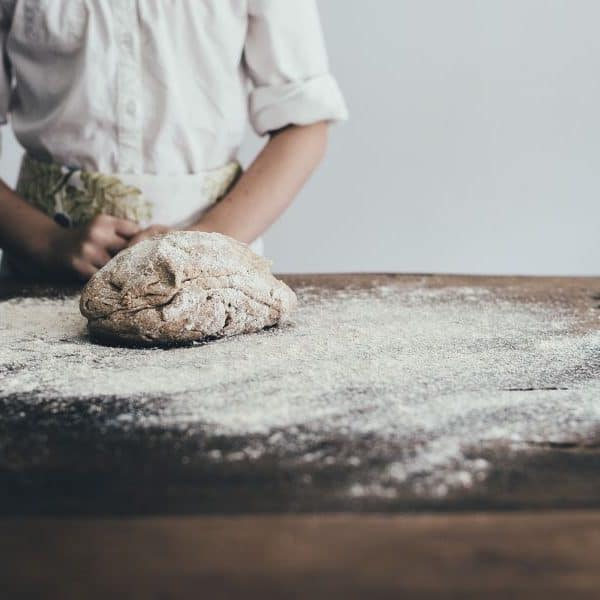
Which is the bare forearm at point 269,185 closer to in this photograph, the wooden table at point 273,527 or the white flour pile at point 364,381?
the white flour pile at point 364,381

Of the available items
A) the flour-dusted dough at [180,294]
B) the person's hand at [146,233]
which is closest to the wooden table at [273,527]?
the flour-dusted dough at [180,294]

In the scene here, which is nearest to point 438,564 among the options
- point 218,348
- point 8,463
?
point 8,463

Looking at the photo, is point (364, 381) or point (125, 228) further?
point (125, 228)

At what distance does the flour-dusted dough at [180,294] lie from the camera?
768mm

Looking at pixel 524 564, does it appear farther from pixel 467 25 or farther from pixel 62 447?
pixel 467 25

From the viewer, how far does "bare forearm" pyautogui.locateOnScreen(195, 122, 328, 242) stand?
1.15 metres

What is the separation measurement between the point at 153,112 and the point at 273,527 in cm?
91

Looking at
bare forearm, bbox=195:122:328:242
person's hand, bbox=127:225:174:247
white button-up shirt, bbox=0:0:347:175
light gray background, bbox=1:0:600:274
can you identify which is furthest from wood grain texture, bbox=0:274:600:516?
light gray background, bbox=1:0:600:274

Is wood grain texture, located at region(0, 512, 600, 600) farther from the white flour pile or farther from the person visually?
the person

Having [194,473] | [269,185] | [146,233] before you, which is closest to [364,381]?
[194,473]

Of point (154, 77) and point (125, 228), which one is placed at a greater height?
point (154, 77)

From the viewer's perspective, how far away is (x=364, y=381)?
653 millimetres

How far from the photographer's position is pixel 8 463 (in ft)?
1.60

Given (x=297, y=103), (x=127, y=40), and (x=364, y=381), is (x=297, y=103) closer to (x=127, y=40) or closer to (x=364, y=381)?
(x=127, y=40)
